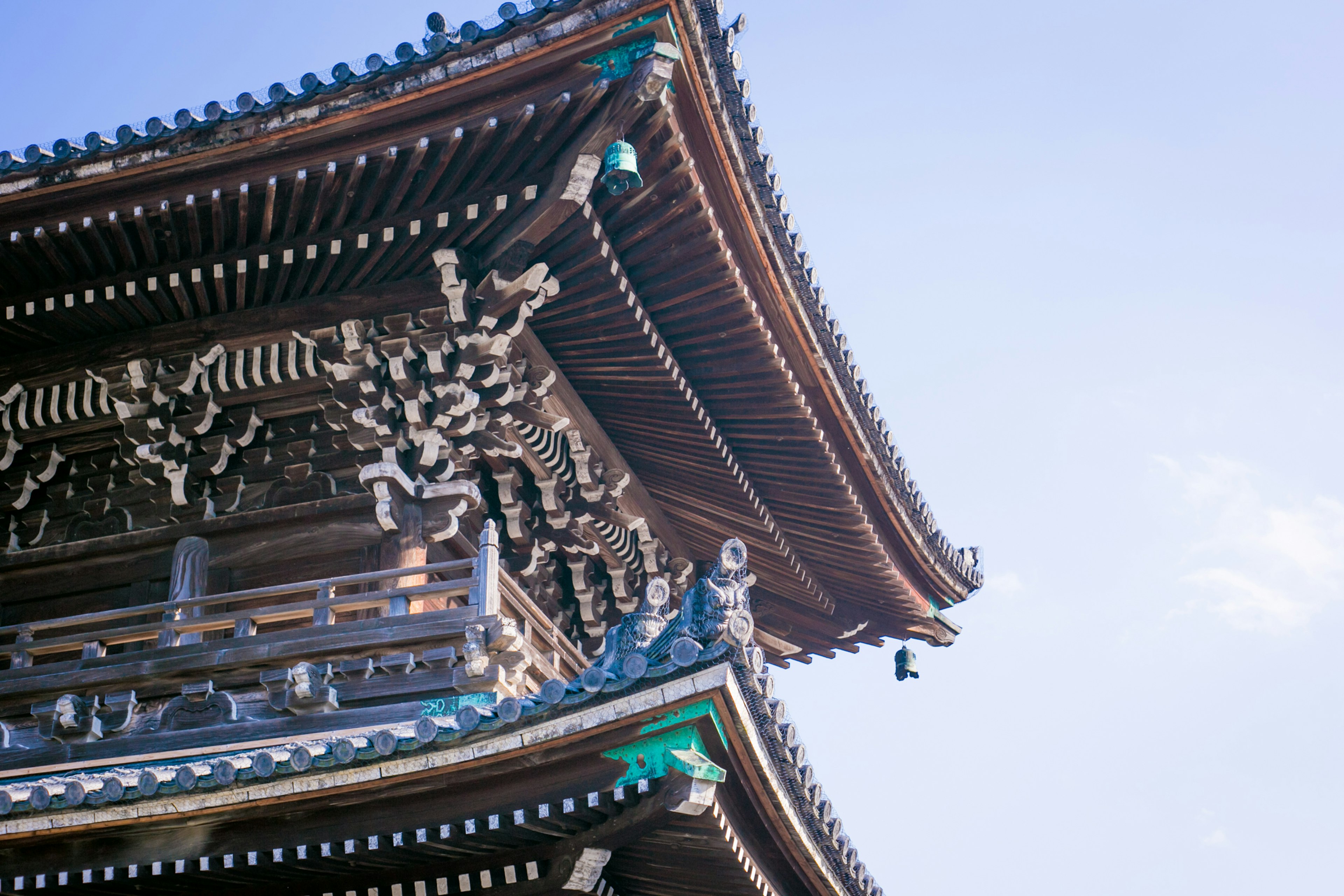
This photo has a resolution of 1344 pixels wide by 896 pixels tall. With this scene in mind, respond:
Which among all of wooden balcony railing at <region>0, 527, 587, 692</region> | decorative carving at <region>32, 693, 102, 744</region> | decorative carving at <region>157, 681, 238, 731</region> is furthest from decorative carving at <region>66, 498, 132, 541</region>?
decorative carving at <region>157, 681, 238, 731</region>

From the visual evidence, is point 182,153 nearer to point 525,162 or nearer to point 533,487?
point 525,162

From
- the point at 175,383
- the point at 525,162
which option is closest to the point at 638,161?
the point at 525,162

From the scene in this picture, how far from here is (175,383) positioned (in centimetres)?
1076

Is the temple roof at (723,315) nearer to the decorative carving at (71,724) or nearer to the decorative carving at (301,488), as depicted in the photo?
the decorative carving at (301,488)

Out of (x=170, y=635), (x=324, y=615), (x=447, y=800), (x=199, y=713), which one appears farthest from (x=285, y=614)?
(x=447, y=800)

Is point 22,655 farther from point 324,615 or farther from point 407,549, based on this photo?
point 407,549

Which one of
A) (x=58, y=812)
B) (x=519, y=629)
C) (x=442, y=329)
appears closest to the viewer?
(x=58, y=812)

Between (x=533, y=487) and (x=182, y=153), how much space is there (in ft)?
12.9

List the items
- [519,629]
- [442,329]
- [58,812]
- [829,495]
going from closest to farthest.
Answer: [58,812]
[519,629]
[442,329]
[829,495]

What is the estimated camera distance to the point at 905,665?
1570cm

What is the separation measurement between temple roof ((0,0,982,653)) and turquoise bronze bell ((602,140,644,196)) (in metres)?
0.37

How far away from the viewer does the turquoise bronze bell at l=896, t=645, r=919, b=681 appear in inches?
614

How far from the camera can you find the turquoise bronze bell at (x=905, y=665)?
51.1 feet

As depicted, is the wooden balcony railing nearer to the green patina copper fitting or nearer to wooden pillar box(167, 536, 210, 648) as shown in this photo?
wooden pillar box(167, 536, 210, 648)
